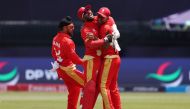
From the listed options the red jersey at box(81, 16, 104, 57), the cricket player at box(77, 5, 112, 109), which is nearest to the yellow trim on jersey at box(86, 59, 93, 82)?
the cricket player at box(77, 5, 112, 109)

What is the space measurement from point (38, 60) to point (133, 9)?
16.0 ft

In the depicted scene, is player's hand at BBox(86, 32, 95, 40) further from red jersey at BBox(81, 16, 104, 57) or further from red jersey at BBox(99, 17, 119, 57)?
red jersey at BBox(99, 17, 119, 57)

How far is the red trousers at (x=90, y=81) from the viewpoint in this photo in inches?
423

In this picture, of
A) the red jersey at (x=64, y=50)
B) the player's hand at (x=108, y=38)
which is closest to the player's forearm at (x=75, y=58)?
the red jersey at (x=64, y=50)

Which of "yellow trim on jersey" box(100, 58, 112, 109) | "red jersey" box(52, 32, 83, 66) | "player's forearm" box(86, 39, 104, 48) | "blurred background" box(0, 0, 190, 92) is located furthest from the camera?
"blurred background" box(0, 0, 190, 92)

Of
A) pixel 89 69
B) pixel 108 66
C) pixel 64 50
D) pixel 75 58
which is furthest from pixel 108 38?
pixel 64 50

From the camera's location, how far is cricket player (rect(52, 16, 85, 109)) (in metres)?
11.3

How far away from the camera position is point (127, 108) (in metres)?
14.6

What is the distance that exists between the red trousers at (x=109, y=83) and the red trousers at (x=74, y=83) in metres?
0.60

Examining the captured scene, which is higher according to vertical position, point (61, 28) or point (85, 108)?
point (61, 28)

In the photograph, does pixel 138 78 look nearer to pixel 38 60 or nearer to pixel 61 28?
pixel 38 60

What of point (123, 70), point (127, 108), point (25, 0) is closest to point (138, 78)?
point (123, 70)

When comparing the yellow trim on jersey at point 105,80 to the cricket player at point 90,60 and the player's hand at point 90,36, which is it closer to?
the cricket player at point 90,60

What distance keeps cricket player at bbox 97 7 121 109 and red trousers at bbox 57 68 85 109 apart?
60 centimetres
